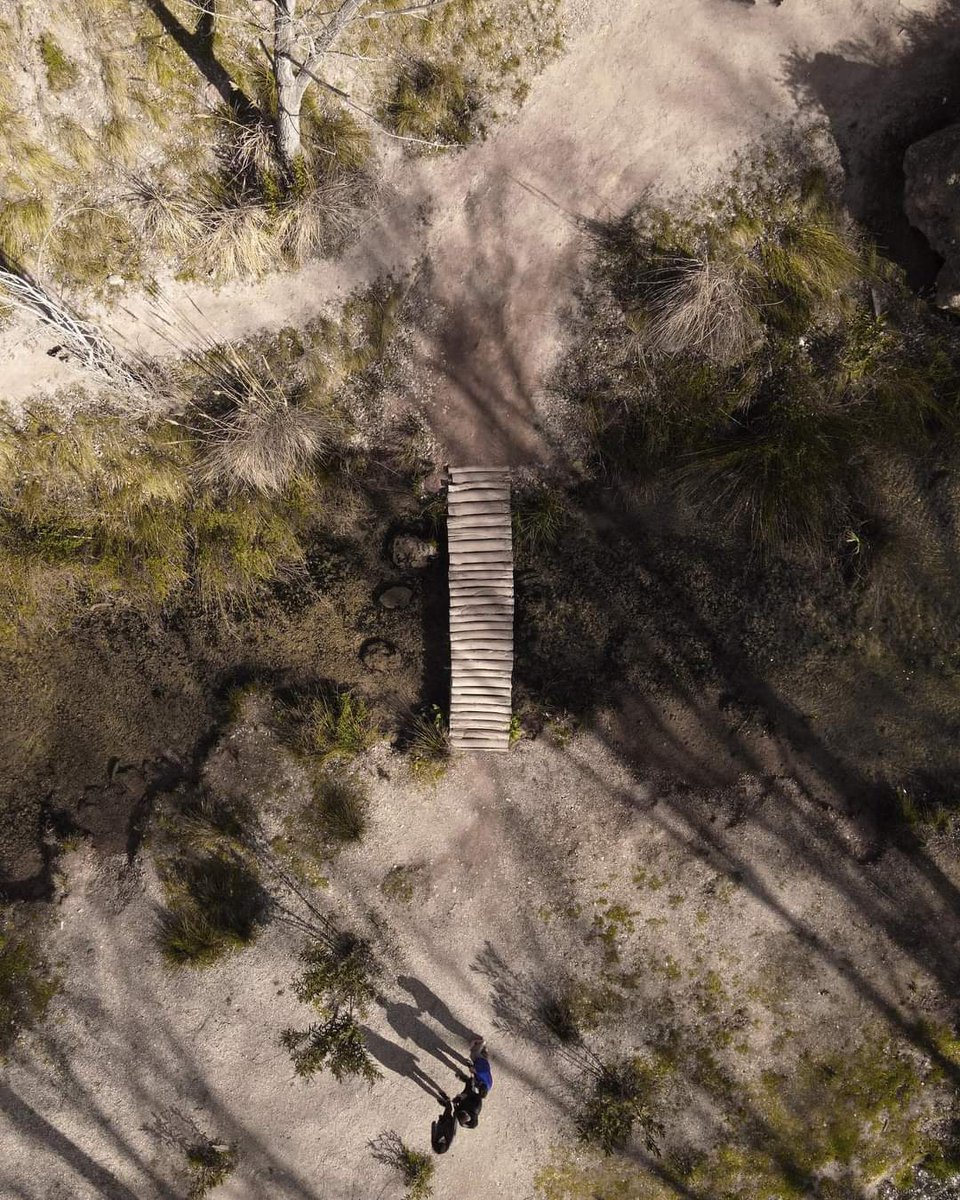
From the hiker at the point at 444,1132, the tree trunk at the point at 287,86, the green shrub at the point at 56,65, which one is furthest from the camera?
the hiker at the point at 444,1132

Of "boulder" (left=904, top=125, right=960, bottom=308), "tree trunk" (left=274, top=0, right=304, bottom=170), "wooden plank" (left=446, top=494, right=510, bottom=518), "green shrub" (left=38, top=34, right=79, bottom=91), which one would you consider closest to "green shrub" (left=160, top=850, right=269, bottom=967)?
"wooden plank" (left=446, top=494, right=510, bottom=518)

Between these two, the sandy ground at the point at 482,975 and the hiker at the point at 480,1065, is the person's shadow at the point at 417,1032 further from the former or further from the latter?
the hiker at the point at 480,1065

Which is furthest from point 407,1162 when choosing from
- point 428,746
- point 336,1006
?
point 428,746

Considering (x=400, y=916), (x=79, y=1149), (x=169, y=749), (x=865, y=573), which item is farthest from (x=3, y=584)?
(x=865, y=573)

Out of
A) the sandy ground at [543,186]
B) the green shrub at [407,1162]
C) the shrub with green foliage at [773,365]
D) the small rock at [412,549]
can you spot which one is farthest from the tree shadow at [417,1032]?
the shrub with green foliage at [773,365]

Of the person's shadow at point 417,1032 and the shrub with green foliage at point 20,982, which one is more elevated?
the person's shadow at point 417,1032

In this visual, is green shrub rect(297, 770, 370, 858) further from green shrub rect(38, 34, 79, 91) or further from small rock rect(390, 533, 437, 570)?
green shrub rect(38, 34, 79, 91)

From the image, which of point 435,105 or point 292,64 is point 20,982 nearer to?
point 292,64
